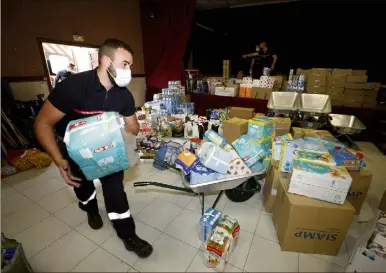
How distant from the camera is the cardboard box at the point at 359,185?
5.33 feet

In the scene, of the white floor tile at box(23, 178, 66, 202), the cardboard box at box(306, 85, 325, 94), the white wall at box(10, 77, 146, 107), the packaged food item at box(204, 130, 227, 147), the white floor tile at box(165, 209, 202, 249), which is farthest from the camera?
the cardboard box at box(306, 85, 325, 94)

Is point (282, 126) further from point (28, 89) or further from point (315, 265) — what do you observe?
point (28, 89)

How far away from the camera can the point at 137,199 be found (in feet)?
6.60

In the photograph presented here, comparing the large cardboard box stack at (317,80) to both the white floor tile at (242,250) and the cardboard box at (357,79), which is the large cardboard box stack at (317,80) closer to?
the cardboard box at (357,79)

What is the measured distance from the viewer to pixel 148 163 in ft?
8.99

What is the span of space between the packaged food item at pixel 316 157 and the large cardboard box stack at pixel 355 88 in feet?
9.50

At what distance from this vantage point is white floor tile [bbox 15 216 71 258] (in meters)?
1.48

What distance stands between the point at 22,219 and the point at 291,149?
2497 mm

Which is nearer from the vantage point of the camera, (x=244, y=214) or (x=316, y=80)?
(x=244, y=214)

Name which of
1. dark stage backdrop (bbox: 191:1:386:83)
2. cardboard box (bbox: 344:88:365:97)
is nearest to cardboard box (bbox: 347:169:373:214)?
cardboard box (bbox: 344:88:365:97)

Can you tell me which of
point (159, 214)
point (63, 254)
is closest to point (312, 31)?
point (159, 214)

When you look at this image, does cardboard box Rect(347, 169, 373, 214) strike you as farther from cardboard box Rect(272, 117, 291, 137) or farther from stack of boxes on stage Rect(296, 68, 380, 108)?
stack of boxes on stage Rect(296, 68, 380, 108)

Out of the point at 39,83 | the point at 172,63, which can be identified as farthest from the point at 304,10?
the point at 39,83

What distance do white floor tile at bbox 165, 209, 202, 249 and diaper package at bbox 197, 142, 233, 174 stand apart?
0.55m
